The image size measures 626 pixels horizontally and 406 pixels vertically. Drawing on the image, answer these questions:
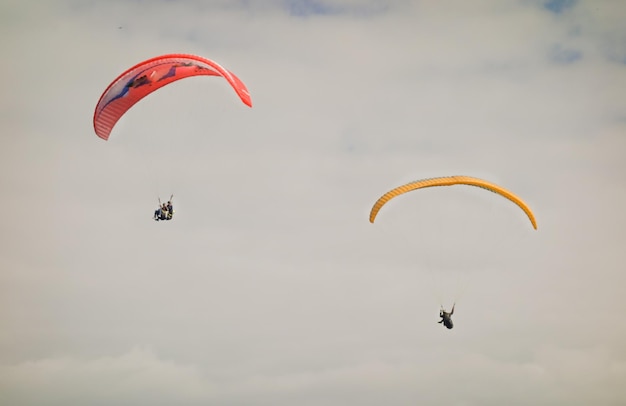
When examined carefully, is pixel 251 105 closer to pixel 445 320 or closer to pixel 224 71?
pixel 224 71

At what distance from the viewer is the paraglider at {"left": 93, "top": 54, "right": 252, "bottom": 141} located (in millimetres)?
63781

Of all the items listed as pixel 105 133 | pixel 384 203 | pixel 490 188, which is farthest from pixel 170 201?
pixel 490 188

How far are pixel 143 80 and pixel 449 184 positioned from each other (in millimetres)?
17329


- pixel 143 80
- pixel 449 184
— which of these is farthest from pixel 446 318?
pixel 143 80

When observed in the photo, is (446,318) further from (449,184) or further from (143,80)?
(143,80)

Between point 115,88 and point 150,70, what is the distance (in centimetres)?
228

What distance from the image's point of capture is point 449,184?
205 feet

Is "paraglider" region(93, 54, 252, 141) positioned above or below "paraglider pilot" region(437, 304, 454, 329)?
above

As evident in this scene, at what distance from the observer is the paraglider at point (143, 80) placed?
63781 mm

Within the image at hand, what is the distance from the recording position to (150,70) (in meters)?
66.1

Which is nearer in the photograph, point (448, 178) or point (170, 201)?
point (448, 178)

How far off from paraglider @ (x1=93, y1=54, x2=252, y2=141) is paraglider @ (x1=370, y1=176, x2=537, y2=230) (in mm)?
8615

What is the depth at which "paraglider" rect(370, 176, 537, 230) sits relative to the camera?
61.7 m

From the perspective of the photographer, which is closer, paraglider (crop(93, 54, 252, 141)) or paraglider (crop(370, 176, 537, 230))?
paraglider (crop(370, 176, 537, 230))
